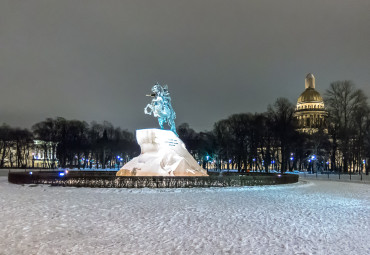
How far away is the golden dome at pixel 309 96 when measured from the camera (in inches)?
4855

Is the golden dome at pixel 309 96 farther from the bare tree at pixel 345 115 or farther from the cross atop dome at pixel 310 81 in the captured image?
the bare tree at pixel 345 115

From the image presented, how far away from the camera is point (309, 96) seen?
12388 centimetres

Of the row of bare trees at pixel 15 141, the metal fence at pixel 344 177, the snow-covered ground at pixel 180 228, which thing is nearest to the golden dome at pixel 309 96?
the metal fence at pixel 344 177

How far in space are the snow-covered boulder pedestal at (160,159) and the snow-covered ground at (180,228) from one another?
1197cm

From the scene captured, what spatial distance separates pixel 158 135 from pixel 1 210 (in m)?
16.4

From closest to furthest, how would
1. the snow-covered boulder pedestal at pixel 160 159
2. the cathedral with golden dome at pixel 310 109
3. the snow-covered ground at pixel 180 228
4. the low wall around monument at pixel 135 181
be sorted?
the snow-covered ground at pixel 180 228 → the low wall around monument at pixel 135 181 → the snow-covered boulder pedestal at pixel 160 159 → the cathedral with golden dome at pixel 310 109

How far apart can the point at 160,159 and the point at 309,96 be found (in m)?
107

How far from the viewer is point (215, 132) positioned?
80.8 metres

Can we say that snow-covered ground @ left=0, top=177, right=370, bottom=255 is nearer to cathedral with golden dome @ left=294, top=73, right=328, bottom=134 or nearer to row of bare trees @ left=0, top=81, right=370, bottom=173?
row of bare trees @ left=0, top=81, right=370, bottom=173

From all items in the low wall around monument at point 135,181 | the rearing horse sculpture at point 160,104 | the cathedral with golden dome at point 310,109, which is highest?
the cathedral with golden dome at point 310,109

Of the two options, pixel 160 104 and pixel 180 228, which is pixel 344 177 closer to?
pixel 160 104

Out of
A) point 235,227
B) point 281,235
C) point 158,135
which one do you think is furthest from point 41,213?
point 158,135

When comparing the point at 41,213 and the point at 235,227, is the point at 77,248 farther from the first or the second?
the point at 41,213

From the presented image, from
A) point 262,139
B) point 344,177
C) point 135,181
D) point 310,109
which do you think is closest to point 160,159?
point 135,181
